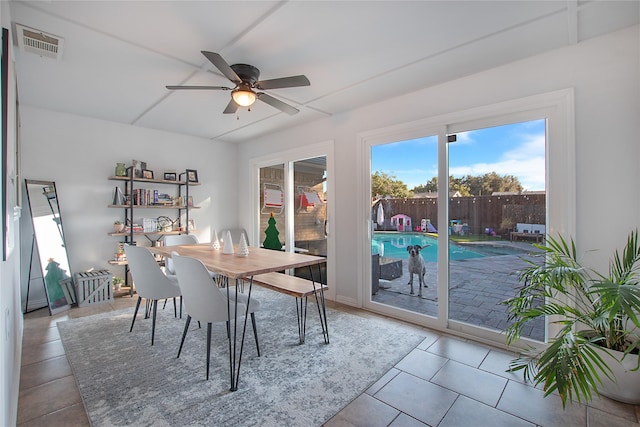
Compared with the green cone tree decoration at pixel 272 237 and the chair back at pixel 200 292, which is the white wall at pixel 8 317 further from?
the green cone tree decoration at pixel 272 237

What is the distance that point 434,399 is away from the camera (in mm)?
1921

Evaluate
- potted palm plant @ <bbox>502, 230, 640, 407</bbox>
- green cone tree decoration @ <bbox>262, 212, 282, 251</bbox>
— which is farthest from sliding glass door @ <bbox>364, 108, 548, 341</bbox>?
green cone tree decoration @ <bbox>262, 212, 282, 251</bbox>

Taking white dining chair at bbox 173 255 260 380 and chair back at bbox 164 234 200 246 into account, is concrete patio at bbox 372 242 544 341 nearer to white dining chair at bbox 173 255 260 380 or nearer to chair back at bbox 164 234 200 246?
white dining chair at bbox 173 255 260 380

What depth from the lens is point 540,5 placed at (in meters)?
1.86

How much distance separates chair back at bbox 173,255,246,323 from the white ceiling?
5.18 feet

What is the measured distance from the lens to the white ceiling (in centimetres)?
188

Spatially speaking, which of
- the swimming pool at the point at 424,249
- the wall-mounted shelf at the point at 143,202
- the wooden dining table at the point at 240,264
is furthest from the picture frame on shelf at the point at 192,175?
the swimming pool at the point at 424,249

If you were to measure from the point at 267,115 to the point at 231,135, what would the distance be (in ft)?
4.28

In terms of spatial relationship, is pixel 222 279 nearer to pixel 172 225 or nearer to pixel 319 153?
pixel 172 225

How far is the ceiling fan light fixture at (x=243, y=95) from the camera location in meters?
2.46

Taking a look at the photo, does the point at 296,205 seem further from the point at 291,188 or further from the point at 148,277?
the point at 148,277

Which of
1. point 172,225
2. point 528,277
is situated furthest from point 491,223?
point 172,225

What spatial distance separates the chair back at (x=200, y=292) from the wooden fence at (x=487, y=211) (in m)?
2.11

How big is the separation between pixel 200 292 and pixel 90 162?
332 cm
